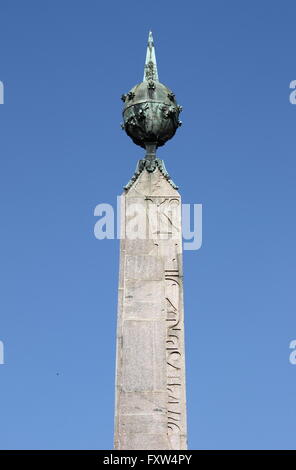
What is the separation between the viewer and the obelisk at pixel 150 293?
798 inches

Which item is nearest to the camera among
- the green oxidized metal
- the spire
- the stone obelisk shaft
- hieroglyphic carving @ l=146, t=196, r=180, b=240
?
the stone obelisk shaft

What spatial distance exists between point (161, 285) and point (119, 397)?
2506mm

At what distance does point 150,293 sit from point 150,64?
18.7 ft

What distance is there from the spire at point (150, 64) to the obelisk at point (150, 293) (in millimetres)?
27

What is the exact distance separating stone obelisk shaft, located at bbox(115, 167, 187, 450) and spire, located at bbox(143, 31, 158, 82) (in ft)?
7.72

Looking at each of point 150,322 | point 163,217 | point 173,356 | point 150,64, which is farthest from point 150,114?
point 173,356

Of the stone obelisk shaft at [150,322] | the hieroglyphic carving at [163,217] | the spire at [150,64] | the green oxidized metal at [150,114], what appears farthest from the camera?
the spire at [150,64]

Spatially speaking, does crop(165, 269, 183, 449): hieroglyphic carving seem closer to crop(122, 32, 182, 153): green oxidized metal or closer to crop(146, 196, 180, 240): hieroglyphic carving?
crop(146, 196, 180, 240): hieroglyphic carving

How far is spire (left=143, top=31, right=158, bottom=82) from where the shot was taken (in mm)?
23922

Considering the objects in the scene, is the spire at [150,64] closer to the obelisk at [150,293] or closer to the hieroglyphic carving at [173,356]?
the obelisk at [150,293]

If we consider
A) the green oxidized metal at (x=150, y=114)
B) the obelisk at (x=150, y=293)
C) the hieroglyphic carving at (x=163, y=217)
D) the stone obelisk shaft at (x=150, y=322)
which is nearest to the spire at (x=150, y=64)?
the obelisk at (x=150, y=293)

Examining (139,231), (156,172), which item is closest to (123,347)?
(139,231)

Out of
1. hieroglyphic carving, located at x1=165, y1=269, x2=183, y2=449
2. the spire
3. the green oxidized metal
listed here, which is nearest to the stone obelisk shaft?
hieroglyphic carving, located at x1=165, y1=269, x2=183, y2=449

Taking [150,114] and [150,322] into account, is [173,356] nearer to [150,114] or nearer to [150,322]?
[150,322]
